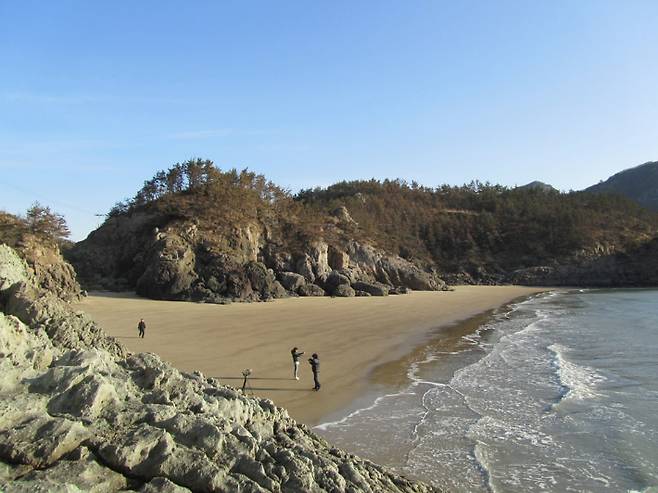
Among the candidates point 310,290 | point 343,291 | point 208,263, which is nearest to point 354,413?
point 208,263

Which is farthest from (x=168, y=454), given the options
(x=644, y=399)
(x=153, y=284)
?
(x=153, y=284)

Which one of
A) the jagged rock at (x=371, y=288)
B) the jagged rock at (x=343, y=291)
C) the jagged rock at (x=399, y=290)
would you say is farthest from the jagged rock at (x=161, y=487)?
the jagged rock at (x=399, y=290)

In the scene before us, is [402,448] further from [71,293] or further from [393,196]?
[393,196]

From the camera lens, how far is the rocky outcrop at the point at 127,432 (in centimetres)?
520

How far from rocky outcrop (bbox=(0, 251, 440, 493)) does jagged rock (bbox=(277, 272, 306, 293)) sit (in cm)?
3608

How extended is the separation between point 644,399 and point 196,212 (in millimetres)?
37107

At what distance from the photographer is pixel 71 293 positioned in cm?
2873

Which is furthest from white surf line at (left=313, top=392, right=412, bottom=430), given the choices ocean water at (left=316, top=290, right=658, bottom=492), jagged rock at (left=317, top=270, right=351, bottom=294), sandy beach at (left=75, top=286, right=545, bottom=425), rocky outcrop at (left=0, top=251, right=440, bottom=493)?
jagged rock at (left=317, top=270, right=351, bottom=294)

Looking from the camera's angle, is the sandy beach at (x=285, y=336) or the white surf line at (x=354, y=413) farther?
the sandy beach at (x=285, y=336)

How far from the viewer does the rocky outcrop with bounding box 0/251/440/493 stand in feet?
17.0

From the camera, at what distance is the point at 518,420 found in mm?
13227

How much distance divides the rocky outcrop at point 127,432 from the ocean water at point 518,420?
3.13 meters

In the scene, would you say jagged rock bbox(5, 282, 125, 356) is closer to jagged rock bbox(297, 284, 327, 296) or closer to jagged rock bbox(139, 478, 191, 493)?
jagged rock bbox(139, 478, 191, 493)

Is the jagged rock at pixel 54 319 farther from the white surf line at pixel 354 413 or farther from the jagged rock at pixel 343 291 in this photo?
the jagged rock at pixel 343 291
